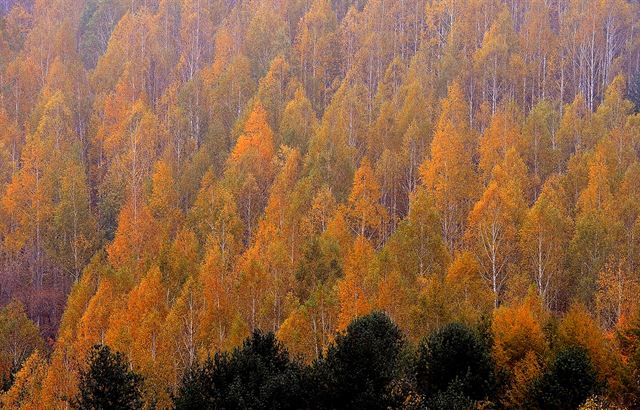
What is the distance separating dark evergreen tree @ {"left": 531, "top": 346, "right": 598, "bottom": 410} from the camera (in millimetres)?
29766

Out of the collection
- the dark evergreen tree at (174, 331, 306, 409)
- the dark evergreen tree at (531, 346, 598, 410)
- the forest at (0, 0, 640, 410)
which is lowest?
the dark evergreen tree at (531, 346, 598, 410)

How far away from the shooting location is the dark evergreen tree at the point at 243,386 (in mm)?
29266

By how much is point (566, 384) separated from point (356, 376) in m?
8.68

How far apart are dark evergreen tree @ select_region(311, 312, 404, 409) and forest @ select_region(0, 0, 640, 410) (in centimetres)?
9

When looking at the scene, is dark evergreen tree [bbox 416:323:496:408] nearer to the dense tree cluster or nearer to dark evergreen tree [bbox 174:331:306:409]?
the dense tree cluster

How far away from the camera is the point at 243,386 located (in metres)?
30.0

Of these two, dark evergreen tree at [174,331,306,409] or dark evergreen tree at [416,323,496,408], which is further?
dark evergreen tree at [416,323,496,408]

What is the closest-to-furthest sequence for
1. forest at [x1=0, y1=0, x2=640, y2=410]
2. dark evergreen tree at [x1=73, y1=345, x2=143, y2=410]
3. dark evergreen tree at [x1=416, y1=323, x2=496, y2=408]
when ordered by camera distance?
dark evergreen tree at [x1=73, y1=345, x2=143, y2=410] < dark evergreen tree at [x1=416, y1=323, x2=496, y2=408] < forest at [x1=0, y1=0, x2=640, y2=410]

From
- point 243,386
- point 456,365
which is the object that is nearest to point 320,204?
point 456,365

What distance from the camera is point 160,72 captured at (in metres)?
90.4

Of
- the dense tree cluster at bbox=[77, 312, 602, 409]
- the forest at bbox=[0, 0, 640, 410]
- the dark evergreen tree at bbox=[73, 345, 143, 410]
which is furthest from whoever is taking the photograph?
the forest at bbox=[0, 0, 640, 410]

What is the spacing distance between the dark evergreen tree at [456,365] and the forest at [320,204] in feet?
0.34

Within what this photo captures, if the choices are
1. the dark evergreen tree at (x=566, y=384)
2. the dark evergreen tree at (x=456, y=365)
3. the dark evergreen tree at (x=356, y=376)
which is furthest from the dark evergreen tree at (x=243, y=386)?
the dark evergreen tree at (x=566, y=384)

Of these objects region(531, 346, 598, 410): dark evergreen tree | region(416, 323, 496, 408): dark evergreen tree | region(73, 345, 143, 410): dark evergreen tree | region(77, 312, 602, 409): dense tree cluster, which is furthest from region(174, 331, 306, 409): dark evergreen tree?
region(531, 346, 598, 410): dark evergreen tree
